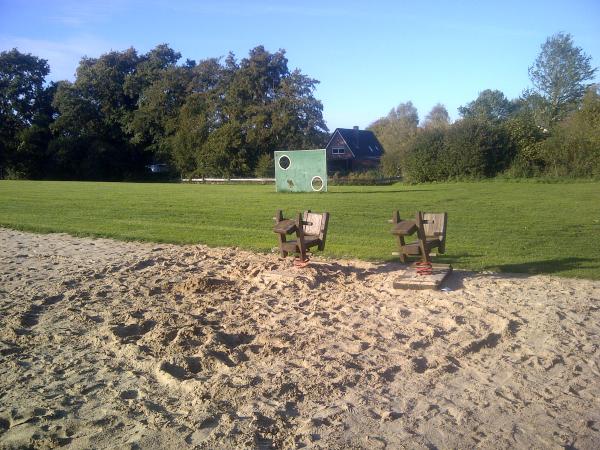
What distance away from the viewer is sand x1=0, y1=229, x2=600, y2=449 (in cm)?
420

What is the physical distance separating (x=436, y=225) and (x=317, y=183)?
23991 mm

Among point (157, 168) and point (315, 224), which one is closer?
point (315, 224)

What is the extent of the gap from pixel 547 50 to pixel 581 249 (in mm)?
57926

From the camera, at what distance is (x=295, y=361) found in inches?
216

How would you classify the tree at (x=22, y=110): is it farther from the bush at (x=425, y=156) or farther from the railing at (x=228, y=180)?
the bush at (x=425, y=156)

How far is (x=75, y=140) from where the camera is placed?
218ft

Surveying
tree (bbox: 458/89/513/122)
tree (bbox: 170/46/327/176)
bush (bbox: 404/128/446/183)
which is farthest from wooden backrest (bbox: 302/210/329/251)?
tree (bbox: 458/89/513/122)

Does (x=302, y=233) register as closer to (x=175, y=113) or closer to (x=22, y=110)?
(x=175, y=113)

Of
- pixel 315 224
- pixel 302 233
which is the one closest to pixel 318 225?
pixel 315 224

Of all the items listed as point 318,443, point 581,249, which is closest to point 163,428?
point 318,443

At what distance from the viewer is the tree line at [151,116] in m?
58.7

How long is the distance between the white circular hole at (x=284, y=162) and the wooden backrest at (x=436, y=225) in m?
24.4

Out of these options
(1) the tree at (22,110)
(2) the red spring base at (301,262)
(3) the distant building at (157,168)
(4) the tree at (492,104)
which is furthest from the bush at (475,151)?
(1) the tree at (22,110)

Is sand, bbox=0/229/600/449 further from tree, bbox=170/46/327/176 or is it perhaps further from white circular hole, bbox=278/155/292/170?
tree, bbox=170/46/327/176
